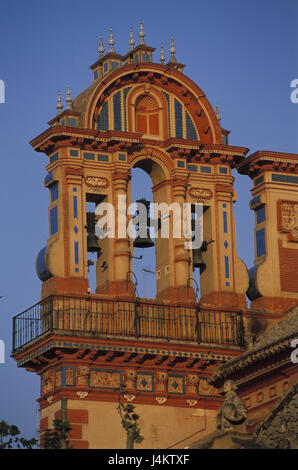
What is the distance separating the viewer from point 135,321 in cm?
5659

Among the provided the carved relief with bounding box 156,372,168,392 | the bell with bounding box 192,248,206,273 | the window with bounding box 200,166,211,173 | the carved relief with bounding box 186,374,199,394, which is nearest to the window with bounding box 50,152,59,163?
the window with bounding box 200,166,211,173

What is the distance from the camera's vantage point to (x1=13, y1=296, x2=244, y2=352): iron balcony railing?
5575 cm

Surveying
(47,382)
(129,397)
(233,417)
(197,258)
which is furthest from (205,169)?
(233,417)

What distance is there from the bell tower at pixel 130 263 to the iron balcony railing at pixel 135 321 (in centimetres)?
4

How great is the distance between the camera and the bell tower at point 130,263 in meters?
55.7

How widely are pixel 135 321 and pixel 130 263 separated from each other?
200cm

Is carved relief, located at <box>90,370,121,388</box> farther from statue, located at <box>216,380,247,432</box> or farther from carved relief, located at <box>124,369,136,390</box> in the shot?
statue, located at <box>216,380,247,432</box>

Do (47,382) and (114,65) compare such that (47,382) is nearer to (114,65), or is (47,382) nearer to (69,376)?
(69,376)

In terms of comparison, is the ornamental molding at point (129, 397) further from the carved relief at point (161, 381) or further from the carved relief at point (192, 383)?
the carved relief at point (192, 383)

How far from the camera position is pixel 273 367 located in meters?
52.9

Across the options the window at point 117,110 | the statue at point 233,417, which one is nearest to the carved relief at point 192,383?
the window at point 117,110

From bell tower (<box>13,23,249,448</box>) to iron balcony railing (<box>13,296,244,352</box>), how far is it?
0.13ft
